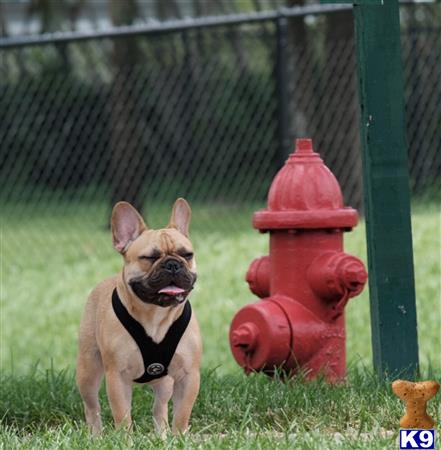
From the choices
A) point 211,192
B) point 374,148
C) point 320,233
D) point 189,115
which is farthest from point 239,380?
point 189,115

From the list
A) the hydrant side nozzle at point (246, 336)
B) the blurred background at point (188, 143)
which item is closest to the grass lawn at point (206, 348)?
the blurred background at point (188, 143)

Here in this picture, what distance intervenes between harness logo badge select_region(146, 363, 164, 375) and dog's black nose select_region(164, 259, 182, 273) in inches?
14.5

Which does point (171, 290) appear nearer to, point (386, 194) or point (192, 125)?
point (386, 194)

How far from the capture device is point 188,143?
1603 centimetres

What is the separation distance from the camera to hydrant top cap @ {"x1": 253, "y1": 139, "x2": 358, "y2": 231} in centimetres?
572

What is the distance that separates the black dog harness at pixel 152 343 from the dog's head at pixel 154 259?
12 centimetres

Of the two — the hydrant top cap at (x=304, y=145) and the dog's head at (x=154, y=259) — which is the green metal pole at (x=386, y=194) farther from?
the dog's head at (x=154, y=259)

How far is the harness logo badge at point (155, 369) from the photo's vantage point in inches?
172

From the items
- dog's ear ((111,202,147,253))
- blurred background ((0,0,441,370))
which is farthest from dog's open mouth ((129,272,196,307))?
blurred background ((0,0,441,370))

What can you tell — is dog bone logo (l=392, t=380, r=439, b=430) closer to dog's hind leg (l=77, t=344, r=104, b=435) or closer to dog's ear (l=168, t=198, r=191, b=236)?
dog's ear (l=168, t=198, r=191, b=236)

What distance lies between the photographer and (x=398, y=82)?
5.49 m

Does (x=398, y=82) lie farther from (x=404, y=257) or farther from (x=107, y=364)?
(x=107, y=364)

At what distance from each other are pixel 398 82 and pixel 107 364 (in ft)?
6.34

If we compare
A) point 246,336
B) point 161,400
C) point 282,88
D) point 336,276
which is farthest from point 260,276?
point 282,88
